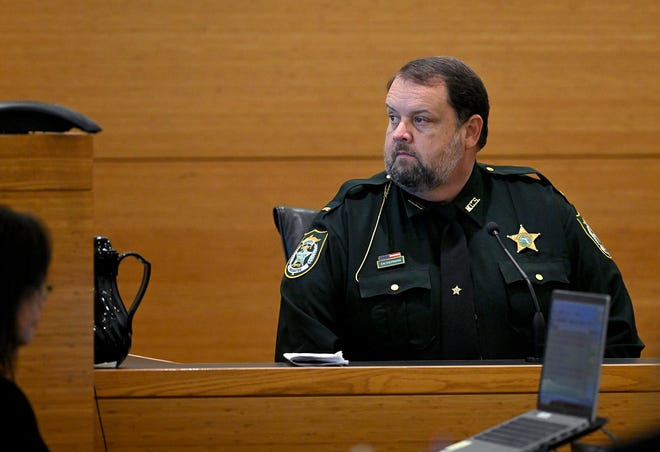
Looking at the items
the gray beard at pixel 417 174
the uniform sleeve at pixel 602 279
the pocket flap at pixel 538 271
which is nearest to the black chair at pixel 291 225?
the gray beard at pixel 417 174

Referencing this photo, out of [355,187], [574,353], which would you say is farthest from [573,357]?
[355,187]

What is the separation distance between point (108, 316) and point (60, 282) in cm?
29

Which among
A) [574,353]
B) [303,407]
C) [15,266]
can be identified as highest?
[15,266]

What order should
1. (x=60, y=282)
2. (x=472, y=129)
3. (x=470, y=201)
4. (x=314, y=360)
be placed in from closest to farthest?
(x=60, y=282)
(x=314, y=360)
(x=470, y=201)
(x=472, y=129)

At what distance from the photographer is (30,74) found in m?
4.15

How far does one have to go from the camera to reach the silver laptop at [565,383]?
4.57 feet

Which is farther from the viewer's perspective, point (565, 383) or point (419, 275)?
point (419, 275)

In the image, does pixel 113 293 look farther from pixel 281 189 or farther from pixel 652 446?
pixel 281 189

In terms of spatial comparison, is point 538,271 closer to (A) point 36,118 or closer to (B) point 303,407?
(B) point 303,407

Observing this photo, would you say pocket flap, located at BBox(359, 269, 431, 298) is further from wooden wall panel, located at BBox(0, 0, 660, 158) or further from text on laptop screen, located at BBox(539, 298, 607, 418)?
wooden wall panel, located at BBox(0, 0, 660, 158)

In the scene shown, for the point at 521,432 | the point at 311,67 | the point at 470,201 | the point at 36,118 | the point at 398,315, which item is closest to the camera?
the point at 521,432

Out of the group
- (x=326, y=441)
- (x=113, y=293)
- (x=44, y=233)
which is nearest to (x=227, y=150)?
(x=113, y=293)

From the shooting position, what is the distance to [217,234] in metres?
4.22

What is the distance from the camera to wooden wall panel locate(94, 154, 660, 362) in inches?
165
